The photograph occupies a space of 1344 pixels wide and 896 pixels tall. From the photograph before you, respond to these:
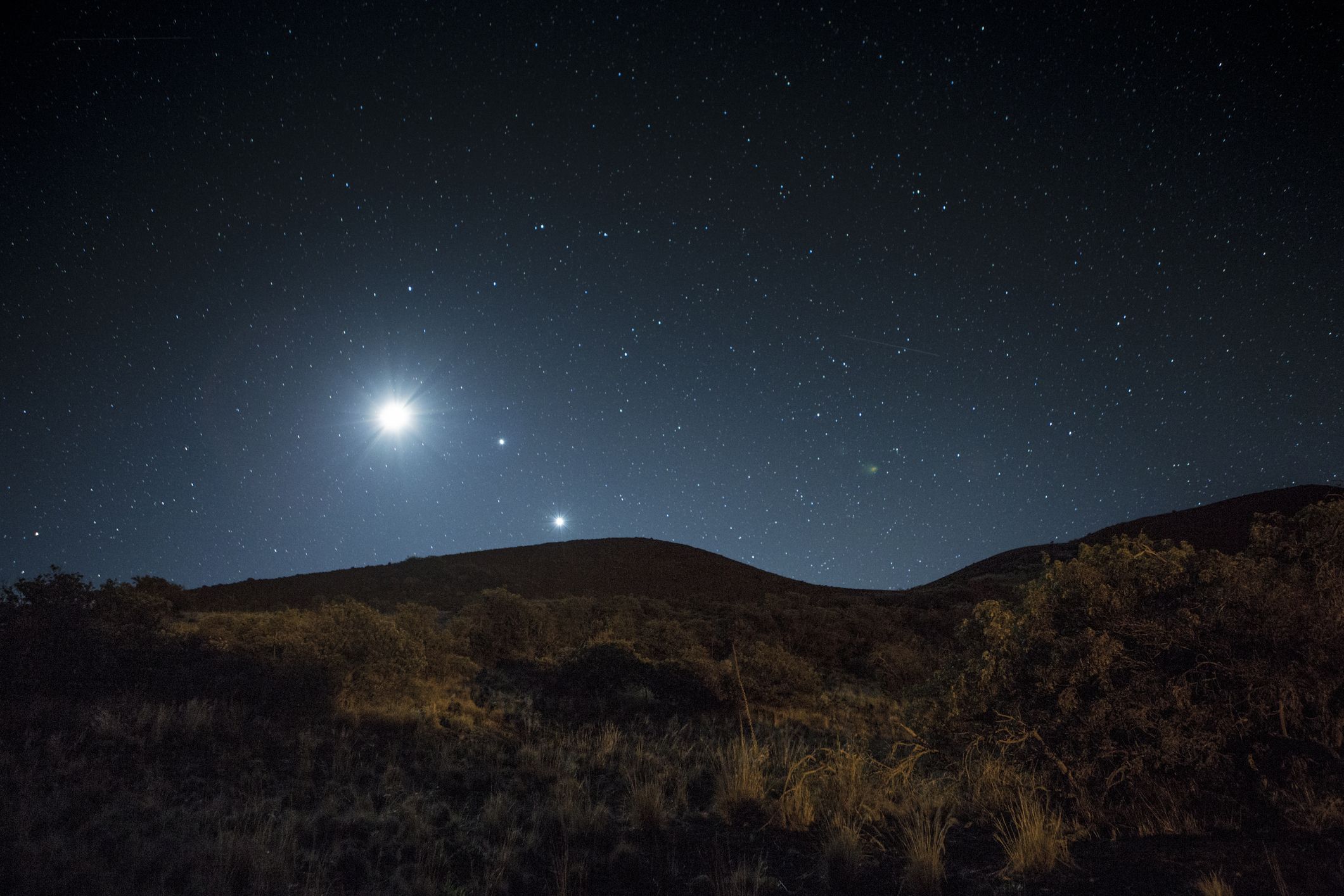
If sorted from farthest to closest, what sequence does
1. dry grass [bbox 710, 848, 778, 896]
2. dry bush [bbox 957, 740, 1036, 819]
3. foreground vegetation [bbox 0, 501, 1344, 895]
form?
dry bush [bbox 957, 740, 1036, 819]
foreground vegetation [bbox 0, 501, 1344, 895]
dry grass [bbox 710, 848, 778, 896]

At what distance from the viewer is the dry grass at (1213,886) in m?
3.94

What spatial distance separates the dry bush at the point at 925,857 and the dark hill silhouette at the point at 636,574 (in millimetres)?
30718

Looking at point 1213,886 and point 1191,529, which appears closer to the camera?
point 1213,886

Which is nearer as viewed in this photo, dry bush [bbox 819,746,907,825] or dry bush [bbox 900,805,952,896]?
dry bush [bbox 900,805,952,896]

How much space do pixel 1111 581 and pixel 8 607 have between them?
17.6m

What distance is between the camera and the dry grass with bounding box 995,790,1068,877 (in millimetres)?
4879

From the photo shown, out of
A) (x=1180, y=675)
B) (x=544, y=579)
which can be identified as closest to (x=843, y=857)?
(x=1180, y=675)

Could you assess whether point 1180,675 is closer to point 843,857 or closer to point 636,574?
point 843,857

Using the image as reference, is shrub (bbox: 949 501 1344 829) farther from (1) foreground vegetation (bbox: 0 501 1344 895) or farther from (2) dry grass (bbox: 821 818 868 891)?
(2) dry grass (bbox: 821 818 868 891)

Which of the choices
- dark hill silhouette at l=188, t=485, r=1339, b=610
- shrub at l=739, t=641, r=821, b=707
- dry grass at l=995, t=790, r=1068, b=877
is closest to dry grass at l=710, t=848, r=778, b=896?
dry grass at l=995, t=790, r=1068, b=877

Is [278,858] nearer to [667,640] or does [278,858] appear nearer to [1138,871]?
[1138,871]

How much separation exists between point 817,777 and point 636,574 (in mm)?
47264

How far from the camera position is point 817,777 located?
7.18 metres

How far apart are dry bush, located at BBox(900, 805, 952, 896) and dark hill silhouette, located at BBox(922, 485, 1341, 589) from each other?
1613 inches
